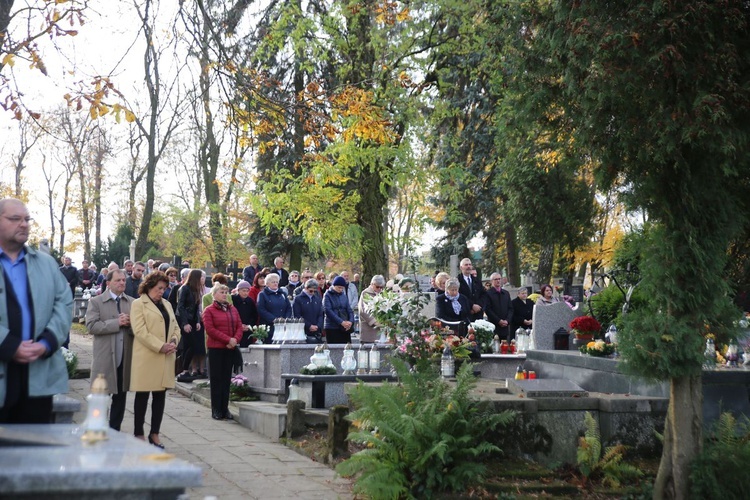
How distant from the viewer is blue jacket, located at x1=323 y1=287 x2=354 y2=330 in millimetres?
15547

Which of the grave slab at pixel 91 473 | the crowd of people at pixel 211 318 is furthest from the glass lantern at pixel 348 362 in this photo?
the grave slab at pixel 91 473

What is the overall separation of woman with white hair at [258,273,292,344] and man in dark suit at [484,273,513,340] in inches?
150

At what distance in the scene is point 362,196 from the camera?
87.0 feet

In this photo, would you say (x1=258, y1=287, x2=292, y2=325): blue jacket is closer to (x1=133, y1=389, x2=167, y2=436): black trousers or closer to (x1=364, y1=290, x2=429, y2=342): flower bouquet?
(x1=364, y1=290, x2=429, y2=342): flower bouquet

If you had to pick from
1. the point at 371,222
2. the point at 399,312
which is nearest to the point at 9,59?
the point at 399,312

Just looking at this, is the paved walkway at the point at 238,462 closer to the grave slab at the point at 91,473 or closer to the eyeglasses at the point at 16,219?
the eyeglasses at the point at 16,219

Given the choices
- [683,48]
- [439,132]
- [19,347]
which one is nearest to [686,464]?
[683,48]

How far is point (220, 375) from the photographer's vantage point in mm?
12797

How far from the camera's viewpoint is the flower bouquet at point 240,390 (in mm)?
14703

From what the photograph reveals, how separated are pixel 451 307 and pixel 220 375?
4250mm

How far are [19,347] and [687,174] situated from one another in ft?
18.9

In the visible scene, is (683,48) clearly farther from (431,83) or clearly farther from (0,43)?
(431,83)

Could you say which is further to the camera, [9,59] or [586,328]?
[586,328]

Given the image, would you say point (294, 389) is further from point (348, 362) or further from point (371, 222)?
point (371, 222)
